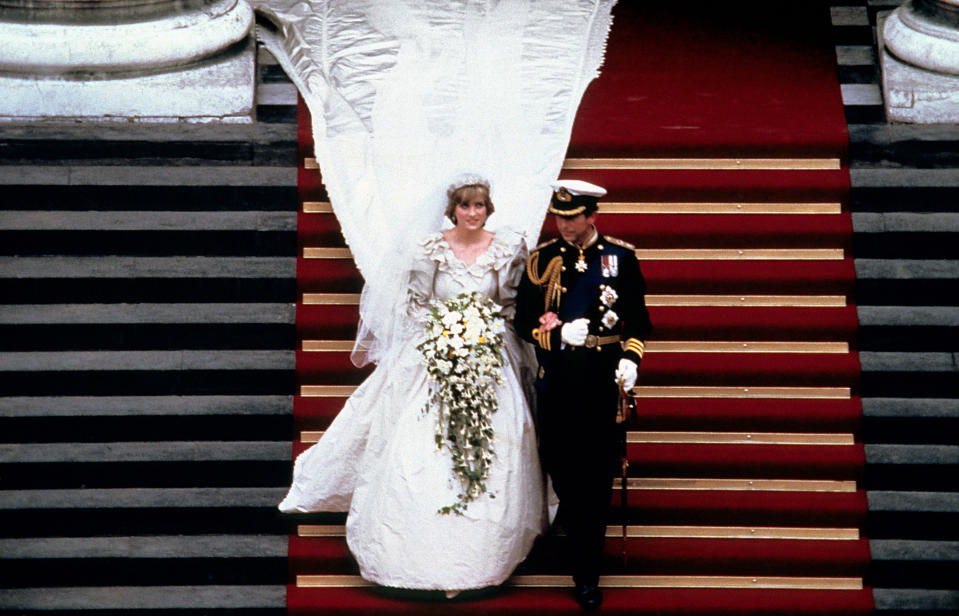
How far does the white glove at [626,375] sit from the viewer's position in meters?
5.80

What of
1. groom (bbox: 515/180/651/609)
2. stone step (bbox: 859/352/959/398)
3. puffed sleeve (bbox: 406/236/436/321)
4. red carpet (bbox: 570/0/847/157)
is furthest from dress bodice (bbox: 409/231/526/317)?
stone step (bbox: 859/352/959/398)

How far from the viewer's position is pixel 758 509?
6645 mm

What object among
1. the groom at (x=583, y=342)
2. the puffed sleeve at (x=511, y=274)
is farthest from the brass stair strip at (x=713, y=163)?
the groom at (x=583, y=342)

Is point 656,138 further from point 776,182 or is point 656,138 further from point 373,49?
point 373,49

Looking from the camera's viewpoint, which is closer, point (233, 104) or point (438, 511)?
point (438, 511)

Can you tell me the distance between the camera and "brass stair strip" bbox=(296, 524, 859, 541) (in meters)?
6.61

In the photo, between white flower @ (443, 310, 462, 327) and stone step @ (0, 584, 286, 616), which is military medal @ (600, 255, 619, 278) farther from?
stone step @ (0, 584, 286, 616)

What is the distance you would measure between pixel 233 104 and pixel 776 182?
2.98m

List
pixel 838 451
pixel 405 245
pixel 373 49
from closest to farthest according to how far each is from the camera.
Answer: pixel 405 245 → pixel 838 451 → pixel 373 49

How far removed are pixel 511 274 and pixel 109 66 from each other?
9.48 feet

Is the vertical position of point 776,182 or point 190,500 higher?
point 776,182

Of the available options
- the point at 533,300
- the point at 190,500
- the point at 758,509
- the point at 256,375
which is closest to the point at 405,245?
the point at 533,300

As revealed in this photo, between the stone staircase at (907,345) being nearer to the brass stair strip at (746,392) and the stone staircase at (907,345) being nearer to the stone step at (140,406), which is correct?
the brass stair strip at (746,392)

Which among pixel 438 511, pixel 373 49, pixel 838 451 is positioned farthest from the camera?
pixel 373 49
